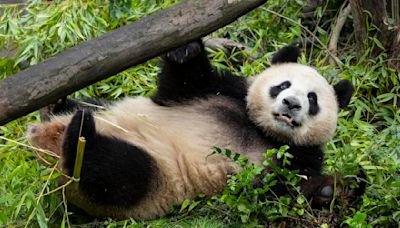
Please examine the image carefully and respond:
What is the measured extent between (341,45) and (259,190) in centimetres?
353

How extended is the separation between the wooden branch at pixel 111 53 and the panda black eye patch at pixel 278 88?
4.25ft

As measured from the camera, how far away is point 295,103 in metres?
5.16

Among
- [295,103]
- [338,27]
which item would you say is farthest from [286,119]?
[338,27]

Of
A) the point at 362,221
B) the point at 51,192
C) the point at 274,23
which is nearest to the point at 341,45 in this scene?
the point at 274,23

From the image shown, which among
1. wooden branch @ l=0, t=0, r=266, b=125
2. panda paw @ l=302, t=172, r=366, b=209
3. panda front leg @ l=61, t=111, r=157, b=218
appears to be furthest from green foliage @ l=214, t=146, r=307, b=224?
wooden branch @ l=0, t=0, r=266, b=125

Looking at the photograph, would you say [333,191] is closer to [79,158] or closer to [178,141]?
[178,141]

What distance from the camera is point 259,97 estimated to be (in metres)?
5.38

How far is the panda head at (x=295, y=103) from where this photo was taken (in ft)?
17.1

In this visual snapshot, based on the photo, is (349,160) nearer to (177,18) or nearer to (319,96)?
(319,96)

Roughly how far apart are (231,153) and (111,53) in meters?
A: 1.30

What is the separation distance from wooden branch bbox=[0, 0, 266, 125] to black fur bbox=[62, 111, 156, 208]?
0.75m

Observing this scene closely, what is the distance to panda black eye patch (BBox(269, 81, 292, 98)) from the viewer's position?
5.37m

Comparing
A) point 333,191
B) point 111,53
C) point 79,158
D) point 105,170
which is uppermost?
point 111,53

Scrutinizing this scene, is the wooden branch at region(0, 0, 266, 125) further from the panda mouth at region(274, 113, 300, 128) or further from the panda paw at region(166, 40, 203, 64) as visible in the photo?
the panda mouth at region(274, 113, 300, 128)
